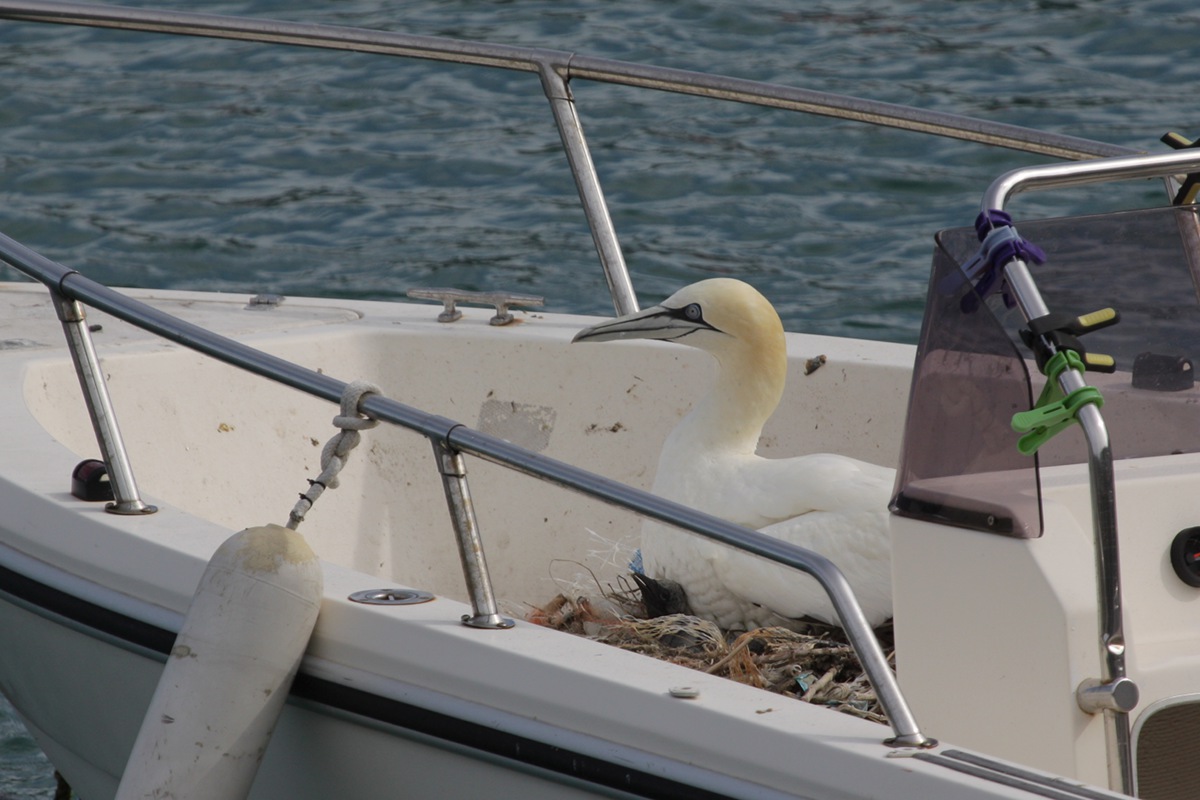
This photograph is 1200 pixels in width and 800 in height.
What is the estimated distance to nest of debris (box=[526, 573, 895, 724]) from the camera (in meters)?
2.67

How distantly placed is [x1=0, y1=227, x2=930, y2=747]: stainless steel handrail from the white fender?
0.25 meters

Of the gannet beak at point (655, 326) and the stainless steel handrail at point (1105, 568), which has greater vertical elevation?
the gannet beak at point (655, 326)

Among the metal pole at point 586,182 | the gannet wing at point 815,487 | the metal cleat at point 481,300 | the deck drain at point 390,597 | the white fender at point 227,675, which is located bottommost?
the white fender at point 227,675

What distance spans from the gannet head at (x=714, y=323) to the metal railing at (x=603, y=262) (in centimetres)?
42

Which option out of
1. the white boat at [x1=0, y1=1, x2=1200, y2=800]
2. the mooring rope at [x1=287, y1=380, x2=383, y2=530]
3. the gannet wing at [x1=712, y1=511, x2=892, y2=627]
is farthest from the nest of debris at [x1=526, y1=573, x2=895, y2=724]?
the mooring rope at [x1=287, y1=380, x2=383, y2=530]

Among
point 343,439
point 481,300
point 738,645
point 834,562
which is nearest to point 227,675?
point 343,439

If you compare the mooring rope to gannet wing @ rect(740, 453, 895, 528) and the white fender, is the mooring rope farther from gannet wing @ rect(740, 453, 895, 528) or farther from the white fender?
gannet wing @ rect(740, 453, 895, 528)

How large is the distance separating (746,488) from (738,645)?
0.47 m

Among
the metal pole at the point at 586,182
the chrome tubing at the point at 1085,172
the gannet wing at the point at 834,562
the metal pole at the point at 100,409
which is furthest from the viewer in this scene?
the metal pole at the point at 586,182

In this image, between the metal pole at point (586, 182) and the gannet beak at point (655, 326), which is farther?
the metal pole at point (586, 182)

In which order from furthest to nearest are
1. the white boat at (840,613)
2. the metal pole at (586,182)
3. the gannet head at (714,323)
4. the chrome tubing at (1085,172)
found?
the metal pole at (586,182), the gannet head at (714,323), the chrome tubing at (1085,172), the white boat at (840,613)

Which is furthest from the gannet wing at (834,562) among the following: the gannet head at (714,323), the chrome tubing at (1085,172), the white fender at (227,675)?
the white fender at (227,675)

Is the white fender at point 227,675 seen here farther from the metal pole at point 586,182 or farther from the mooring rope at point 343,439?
the metal pole at point 586,182

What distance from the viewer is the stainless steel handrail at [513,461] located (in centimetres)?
188
